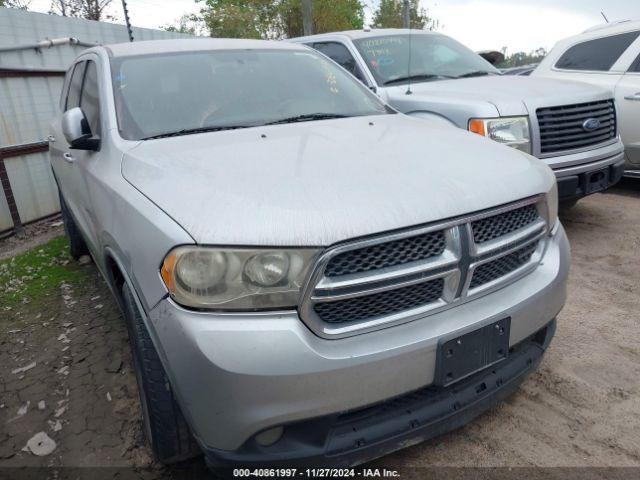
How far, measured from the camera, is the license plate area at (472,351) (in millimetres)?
1734

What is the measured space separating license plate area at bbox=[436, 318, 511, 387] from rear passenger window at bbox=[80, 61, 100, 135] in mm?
2145

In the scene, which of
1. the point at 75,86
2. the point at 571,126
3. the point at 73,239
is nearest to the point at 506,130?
the point at 571,126

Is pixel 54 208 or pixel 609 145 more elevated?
pixel 609 145

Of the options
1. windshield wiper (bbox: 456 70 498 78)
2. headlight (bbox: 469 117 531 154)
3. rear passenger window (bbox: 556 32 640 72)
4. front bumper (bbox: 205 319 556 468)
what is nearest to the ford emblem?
headlight (bbox: 469 117 531 154)

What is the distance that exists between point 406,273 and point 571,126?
128 inches

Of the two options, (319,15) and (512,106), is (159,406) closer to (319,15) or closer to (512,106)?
(512,106)

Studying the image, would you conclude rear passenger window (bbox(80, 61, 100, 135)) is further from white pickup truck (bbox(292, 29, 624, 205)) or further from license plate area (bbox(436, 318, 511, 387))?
white pickup truck (bbox(292, 29, 624, 205))

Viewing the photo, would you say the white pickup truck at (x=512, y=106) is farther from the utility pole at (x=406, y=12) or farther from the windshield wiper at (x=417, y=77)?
the utility pole at (x=406, y=12)

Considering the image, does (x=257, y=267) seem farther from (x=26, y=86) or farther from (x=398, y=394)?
(x=26, y=86)

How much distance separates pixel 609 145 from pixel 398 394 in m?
3.80

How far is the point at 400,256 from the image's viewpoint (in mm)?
1692

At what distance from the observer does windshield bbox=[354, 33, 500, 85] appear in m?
5.03

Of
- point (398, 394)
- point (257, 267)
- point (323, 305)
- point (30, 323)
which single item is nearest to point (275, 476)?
point (398, 394)

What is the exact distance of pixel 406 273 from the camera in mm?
1677
